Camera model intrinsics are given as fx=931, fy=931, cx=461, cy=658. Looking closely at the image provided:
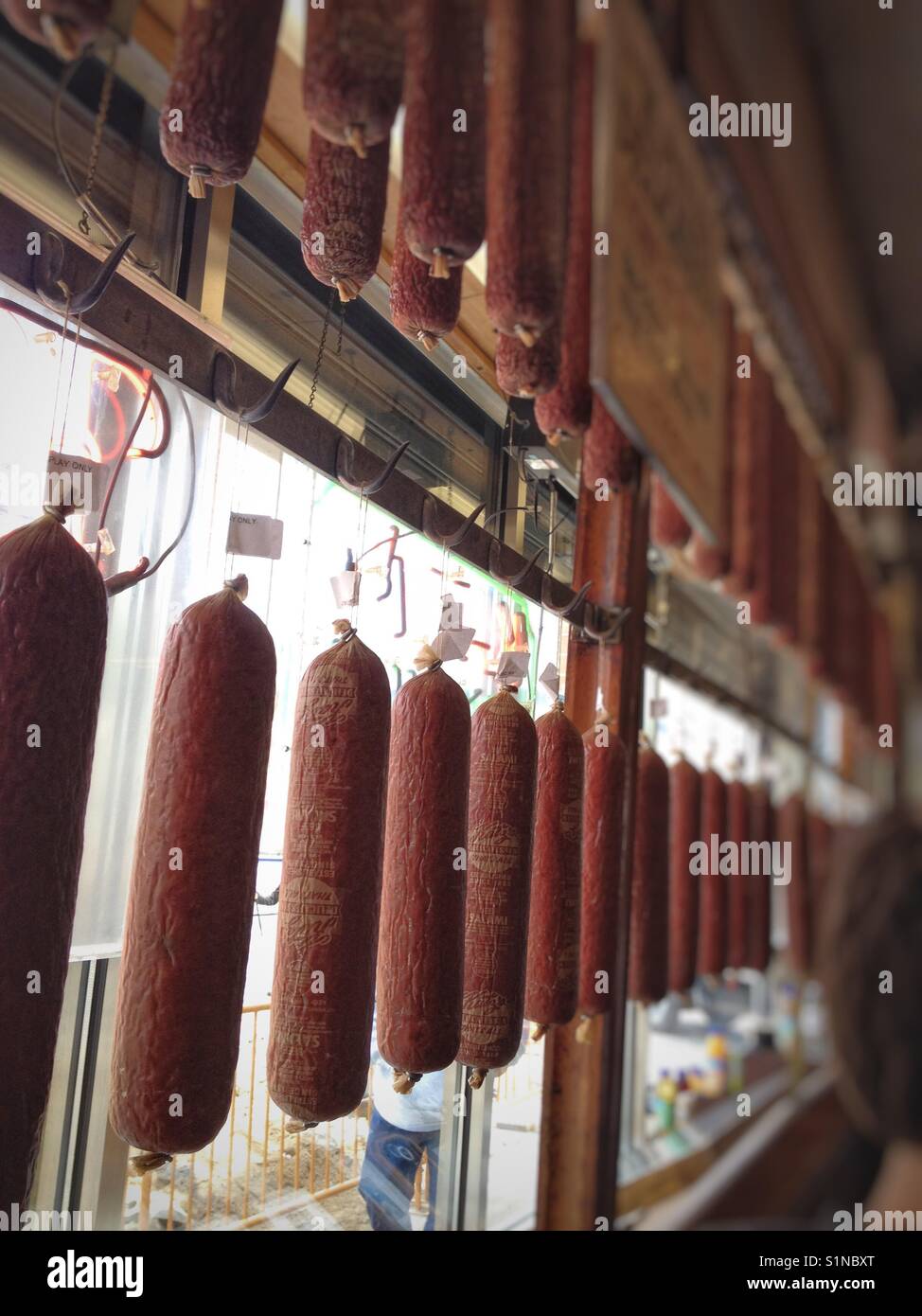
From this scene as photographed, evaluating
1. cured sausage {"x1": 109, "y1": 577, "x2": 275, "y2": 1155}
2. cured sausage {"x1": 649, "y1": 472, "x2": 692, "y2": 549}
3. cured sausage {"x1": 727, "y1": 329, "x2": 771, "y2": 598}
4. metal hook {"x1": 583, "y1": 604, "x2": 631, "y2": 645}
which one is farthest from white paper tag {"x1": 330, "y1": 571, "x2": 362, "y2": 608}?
cured sausage {"x1": 727, "y1": 329, "x2": 771, "y2": 598}

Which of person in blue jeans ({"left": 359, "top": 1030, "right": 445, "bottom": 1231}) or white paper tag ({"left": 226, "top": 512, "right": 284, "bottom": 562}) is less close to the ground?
white paper tag ({"left": 226, "top": 512, "right": 284, "bottom": 562})

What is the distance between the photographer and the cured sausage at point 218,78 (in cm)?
61

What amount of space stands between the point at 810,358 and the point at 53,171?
3122 millimetres

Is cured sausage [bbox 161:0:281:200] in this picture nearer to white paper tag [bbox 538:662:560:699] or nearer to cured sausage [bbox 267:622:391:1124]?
cured sausage [bbox 267:622:391:1124]

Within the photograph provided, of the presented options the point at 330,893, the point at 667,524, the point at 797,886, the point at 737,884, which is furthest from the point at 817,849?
the point at 330,893

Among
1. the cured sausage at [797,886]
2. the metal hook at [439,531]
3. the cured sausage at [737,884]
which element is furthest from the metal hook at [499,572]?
the cured sausage at [797,886]

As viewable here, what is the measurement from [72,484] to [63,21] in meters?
0.26

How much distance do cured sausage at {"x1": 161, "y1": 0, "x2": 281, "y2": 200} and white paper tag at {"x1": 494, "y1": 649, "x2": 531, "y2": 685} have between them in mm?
635

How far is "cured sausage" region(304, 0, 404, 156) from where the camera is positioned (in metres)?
0.63

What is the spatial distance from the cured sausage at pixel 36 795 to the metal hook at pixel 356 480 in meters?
0.40

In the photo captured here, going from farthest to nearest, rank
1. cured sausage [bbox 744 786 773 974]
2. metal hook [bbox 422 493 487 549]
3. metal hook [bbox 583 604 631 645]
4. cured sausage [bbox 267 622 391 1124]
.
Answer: cured sausage [bbox 744 786 773 974] < metal hook [bbox 583 604 631 645] < metal hook [bbox 422 493 487 549] < cured sausage [bbox 267 622 391 1124]

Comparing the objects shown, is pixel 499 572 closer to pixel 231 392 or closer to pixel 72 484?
pixel 231 392

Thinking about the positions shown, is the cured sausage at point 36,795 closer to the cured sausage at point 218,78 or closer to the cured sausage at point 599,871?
the cured sausage at point 218,78

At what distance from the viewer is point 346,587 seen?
898mm
